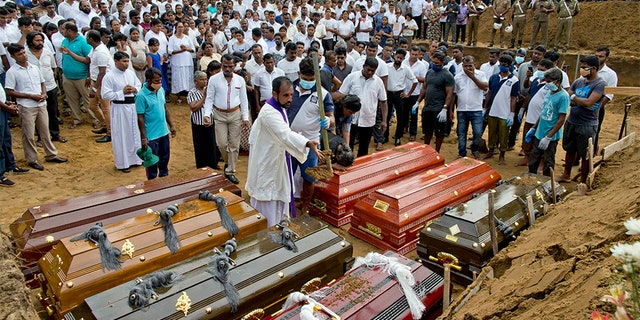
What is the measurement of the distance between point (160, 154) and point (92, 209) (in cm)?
190

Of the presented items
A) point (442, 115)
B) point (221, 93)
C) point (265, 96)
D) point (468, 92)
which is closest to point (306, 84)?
point (221, 93)

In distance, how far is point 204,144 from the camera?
632 centimetres

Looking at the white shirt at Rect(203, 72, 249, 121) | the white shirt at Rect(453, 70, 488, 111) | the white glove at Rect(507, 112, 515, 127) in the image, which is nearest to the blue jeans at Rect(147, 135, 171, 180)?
→ the white shirt at Rect(203, 72, 249, 121)

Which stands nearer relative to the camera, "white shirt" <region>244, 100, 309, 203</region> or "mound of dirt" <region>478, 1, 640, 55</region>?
"white shirt" <region>244, 100, 309, 203</region>

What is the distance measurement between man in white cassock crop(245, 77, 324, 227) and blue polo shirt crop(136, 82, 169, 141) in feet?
5.92

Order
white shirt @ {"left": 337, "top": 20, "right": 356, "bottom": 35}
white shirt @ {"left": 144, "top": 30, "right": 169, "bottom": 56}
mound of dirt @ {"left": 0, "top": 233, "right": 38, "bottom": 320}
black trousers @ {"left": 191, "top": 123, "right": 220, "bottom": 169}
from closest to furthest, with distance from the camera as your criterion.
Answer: mound of dirt @ {"left": 0, "top": 233, "right": 38, "bottom": 320}, black trousers @ {"left": 191, "top": 123, "right": 220, "bottom": 169}, white shirt @ {"left": 144, "top": 30, "right": 169, "bottom": 56}, white shirt @ {"left": 337, "top": 20, "right": 356, "bottom": 35}

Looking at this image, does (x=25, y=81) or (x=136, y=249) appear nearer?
(x=136, y=249)

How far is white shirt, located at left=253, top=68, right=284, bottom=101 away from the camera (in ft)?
23.9

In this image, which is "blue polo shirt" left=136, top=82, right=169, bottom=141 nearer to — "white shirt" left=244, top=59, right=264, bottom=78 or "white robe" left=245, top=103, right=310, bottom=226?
"white robe" left=245, top=103, right=310, bottom=226

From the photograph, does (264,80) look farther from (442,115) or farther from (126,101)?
(442,115)

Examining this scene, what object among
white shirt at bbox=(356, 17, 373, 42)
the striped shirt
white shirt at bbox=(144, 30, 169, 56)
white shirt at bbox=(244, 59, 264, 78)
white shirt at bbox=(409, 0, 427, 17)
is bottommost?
the striped shirt

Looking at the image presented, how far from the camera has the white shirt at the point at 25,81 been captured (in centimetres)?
609

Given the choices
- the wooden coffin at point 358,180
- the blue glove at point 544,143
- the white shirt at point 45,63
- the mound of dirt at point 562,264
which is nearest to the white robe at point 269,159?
the wooden coffin at point 358,180

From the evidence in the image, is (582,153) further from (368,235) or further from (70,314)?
(70,314)
